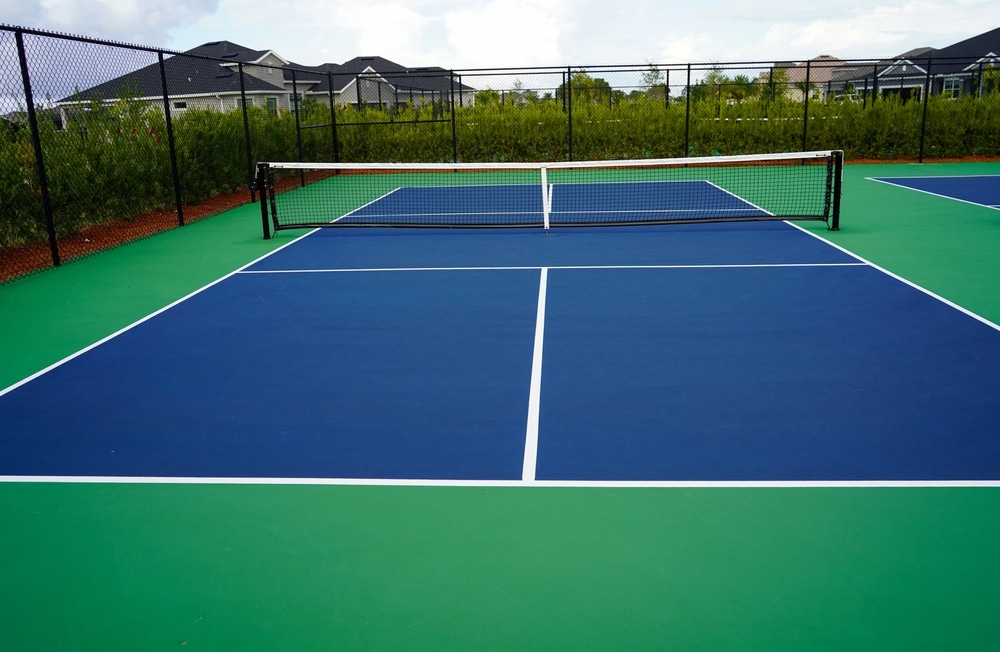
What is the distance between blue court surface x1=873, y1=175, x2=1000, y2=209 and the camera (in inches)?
583

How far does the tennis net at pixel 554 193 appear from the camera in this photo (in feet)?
40.4

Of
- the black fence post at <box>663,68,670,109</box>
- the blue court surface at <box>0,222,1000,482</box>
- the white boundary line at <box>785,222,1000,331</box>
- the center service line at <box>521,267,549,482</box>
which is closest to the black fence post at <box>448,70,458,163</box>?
the black fence post at <box>663,68,670,109</box>

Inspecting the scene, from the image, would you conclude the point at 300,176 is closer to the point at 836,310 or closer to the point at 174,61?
the point at 836,310

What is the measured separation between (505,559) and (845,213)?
1157cm

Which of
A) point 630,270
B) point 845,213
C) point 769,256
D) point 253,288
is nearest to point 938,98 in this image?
point 845,213

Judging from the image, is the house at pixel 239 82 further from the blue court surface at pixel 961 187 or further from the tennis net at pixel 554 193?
the blue court surface at pixel 961 187

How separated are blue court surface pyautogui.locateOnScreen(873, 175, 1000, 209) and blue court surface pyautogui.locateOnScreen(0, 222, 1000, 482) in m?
7.26

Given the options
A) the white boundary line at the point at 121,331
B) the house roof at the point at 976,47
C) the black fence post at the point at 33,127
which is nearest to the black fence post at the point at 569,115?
the white boundary line at the point at 121,331

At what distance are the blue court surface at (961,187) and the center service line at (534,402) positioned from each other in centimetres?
1010

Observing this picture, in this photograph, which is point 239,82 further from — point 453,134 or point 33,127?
point 33,127

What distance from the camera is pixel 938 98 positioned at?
75.8 feet

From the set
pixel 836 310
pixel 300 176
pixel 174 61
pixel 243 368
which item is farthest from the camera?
pixel 174 61

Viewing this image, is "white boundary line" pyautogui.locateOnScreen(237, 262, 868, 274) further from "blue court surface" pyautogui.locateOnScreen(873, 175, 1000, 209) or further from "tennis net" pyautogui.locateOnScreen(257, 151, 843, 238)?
"blue court surface" pyautogui.locateOnScreen(873, 175, 1000, 209)

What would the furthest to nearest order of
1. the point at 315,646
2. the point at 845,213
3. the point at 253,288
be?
the point at 845,213 → the point at 253,288 → the point at 315,646
